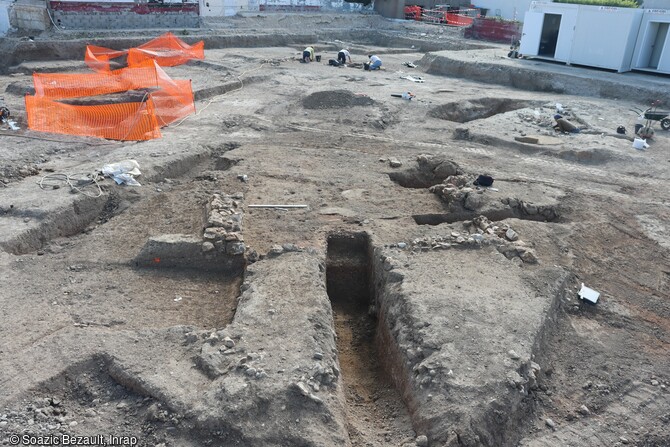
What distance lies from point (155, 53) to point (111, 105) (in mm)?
7109

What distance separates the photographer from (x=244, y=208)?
7473 mm

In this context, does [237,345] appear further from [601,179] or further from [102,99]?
[102,99]

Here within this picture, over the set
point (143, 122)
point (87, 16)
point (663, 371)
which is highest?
point (87, 16)

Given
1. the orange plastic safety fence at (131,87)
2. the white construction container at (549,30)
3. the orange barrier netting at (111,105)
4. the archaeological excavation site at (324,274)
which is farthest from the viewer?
the white construction container at (549,30)

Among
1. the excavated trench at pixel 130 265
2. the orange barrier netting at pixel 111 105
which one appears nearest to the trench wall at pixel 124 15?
the orange barrier netting at pixel 111 105

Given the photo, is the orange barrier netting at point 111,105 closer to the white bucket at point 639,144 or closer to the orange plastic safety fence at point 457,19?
the white bucket at point 639,144

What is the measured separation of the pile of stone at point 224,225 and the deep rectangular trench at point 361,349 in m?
1.20

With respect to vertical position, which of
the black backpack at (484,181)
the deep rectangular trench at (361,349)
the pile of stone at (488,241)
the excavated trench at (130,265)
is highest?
the black backpack at (484,181)

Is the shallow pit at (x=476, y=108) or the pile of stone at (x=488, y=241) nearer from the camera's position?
the pile of stone at (x=488, y=241)

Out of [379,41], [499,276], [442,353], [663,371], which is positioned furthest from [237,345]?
[379,41]

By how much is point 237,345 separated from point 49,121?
27.6ft

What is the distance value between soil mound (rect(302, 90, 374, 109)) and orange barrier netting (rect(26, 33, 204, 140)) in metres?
2.99

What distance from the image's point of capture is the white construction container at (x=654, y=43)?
15.8 meters

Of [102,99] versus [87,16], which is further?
[87,16]
